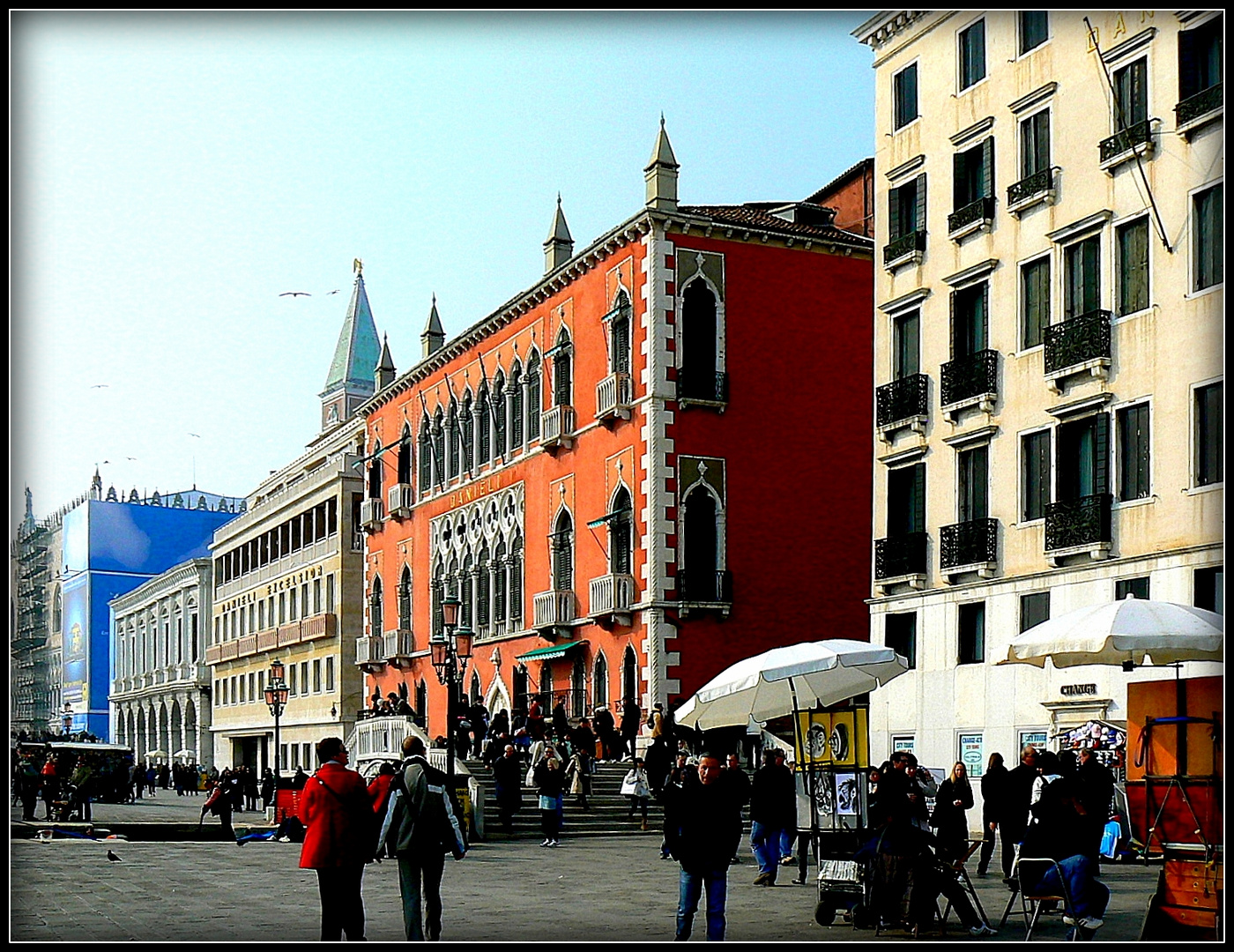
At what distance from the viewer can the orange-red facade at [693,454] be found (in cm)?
3591

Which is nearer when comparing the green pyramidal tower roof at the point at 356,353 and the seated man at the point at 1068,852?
the seated man at the point at 1068,852

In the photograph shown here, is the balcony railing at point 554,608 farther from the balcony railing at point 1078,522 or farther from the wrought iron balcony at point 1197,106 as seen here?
the wrought iron balcony at point 1197,106

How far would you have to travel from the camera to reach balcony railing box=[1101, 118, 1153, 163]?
24.7m

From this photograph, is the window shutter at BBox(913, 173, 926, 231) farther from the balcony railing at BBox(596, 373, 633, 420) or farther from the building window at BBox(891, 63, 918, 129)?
the balcony railing at BBox(596, 373, 633, 420)

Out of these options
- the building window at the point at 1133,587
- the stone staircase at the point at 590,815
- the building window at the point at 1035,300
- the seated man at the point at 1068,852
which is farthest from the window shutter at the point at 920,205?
the seated man at the point at 1068,852

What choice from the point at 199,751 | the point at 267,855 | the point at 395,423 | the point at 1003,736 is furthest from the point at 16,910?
the point at 199,751

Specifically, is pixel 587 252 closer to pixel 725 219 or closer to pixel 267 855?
pixel 725 219

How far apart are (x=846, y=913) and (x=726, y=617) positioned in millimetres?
20934

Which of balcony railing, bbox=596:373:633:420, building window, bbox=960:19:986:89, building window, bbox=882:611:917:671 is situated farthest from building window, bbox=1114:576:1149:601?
balcony railing, bbox=596:373:633:420

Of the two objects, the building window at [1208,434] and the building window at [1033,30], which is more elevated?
the building window at [1033,30]

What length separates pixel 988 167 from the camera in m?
28.9

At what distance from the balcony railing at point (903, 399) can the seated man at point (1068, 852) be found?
17.7 meters

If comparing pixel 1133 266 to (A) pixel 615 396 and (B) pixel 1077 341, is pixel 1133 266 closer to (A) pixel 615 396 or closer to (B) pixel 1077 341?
(B) pixel 1077 341

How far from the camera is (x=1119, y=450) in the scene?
2516 cm
